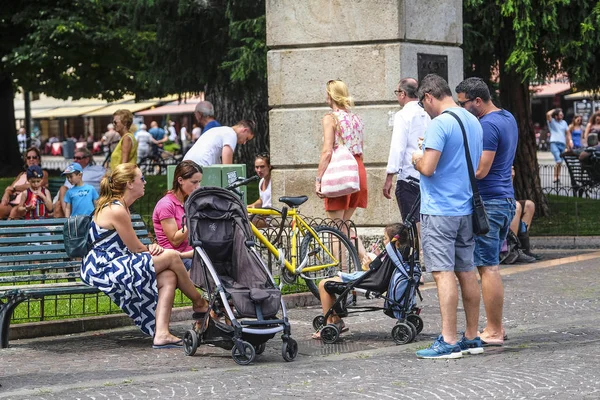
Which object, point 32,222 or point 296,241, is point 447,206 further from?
point 32,222

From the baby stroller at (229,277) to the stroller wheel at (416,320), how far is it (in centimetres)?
101

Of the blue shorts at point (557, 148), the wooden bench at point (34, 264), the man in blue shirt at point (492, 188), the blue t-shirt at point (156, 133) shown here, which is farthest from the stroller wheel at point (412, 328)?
the blue t-shirt at point (156, 133)

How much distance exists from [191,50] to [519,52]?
27.3ft

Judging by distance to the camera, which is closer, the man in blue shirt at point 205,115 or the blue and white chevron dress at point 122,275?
the blue and white chevron dress at point 122,275

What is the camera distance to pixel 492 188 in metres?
8.95

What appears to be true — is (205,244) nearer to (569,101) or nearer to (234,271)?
(234,271)

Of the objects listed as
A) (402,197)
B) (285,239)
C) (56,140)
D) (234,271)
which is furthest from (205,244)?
(56,140)

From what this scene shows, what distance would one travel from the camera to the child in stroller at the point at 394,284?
912 cm

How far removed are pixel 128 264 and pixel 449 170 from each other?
2460 millimetres

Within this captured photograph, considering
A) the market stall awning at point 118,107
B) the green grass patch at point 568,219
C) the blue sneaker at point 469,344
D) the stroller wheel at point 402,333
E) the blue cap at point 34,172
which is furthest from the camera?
the market stall awning at point 118,107

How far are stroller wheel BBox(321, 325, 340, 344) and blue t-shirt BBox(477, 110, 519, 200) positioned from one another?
1467 millimetres

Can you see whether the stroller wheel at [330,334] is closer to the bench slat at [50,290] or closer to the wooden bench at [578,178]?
the bench slat at [50,290]

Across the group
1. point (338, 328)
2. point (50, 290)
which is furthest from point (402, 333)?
point (50, 290)

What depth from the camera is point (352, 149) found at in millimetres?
11711
